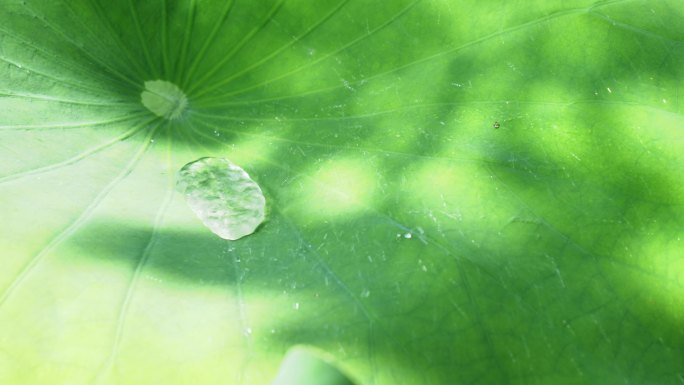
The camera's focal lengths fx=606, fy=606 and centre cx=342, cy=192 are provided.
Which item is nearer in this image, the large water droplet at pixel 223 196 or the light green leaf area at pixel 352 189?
the light green leaf area at pixel 352 189

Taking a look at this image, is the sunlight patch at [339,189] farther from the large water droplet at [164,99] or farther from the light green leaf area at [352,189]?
the large water droplet at [164,99]

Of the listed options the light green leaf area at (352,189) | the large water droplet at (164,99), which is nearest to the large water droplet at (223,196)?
the light green leaf area at (352,189)

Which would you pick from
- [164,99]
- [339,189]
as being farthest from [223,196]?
[164,99]

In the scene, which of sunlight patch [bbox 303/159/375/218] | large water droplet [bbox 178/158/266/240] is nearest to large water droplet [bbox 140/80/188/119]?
large water droplet [bbox 178/158/266/240]

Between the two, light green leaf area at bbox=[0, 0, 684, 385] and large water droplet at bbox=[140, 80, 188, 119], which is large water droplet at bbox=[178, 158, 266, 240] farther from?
large water droplet at bbox=[140, 80, 188, 119]

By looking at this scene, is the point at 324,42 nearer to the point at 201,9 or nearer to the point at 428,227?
the point at 201,9

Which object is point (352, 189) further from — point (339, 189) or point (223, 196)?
point (223, 196)

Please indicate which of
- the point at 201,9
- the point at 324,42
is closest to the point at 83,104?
the point at 201,9
